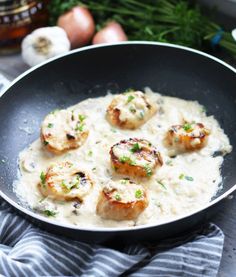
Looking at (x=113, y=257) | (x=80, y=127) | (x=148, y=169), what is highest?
(x=80, y=127)

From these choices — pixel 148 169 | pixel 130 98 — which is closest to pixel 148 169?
pixel 148 169

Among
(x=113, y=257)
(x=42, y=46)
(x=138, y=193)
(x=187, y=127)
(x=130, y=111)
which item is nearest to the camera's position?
(x=113, y=257)

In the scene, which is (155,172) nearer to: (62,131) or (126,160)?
(126,160)

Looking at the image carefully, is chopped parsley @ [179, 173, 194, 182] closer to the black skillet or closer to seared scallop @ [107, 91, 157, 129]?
the black skillet

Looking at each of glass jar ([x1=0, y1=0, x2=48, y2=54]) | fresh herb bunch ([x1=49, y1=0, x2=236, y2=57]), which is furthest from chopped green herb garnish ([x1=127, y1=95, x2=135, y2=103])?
glass jar ([x1=0, y1=0, x2=48, y2=54])

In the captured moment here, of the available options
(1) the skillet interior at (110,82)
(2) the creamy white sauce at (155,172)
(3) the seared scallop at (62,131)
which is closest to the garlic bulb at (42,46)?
(1) the skillet interior at (110,82)

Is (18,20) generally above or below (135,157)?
above

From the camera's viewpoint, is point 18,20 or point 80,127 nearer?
point 80,127

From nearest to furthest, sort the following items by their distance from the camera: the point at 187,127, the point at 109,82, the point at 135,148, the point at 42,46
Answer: the point at 135,148 → the point at 187,127 → the point at 109,82 → the point at 42,46
